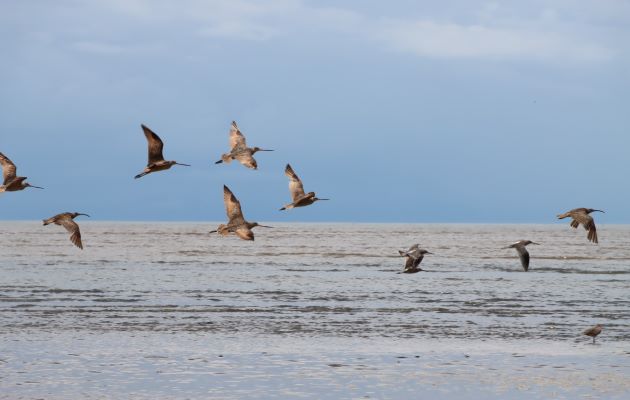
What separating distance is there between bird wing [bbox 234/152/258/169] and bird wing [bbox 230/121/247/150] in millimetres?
613

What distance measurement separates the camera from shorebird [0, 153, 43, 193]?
72.3 feet

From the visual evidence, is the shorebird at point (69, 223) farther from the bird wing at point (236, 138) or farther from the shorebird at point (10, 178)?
the bird wing at point (236, 138)

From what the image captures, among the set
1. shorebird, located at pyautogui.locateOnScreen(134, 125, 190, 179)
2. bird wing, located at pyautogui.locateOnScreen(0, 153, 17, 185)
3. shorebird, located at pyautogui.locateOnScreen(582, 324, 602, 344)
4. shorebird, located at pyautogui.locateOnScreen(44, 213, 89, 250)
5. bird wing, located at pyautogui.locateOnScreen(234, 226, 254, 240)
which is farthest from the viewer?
shorebird, located at pyautogui.locateOnScreen(582, 324, 602, 344)

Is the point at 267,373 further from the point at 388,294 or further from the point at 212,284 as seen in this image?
the point at 212,284

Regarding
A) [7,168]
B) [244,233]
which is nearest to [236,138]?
[244,233]

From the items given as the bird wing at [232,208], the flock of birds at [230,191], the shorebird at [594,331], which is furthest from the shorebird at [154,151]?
the shorebird at [594,331]

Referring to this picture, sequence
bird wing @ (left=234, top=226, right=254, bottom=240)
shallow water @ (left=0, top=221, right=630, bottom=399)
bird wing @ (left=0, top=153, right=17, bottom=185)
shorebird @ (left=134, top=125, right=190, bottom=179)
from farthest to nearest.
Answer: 1. bird wing @ (left=234, top=226, right=254, bottom=240)
2. bird wing @ (left=0, top=153, right=17, bottom=185)
3. shorebird @ (left=134, top=125, right=190, bottom=179)
4. shallow water @ (left=0, top=221, right=630, bottom=399)

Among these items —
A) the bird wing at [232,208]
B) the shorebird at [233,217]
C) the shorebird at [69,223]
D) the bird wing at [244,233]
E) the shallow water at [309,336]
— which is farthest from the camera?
the bird wing at [232,208]

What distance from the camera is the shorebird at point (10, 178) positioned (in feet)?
72.3

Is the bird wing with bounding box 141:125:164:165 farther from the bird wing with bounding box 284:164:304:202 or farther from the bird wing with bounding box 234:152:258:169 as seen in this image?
the bird wing with bounding box 284:164:304:202

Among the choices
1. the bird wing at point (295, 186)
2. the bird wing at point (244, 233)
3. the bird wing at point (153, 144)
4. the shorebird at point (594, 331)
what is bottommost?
the shorebird at point (594, 331)

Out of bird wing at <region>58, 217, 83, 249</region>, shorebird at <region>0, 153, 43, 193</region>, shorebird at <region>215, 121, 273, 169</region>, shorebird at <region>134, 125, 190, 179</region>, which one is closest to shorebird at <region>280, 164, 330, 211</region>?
shorebird at <region>215, 121, 273, 169</region>

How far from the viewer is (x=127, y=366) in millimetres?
21344

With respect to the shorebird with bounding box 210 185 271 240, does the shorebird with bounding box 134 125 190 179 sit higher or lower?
higher
